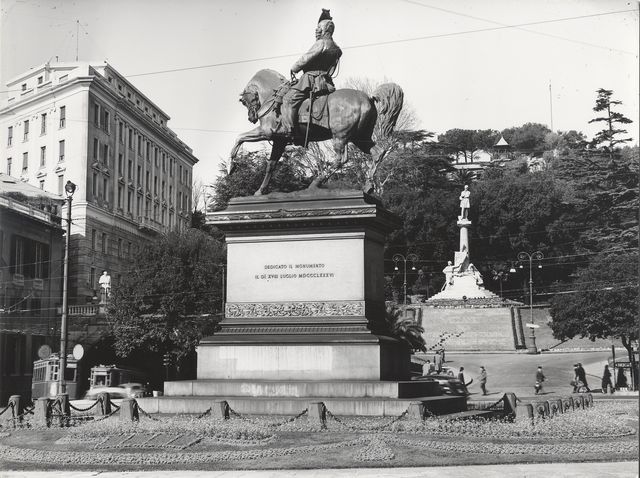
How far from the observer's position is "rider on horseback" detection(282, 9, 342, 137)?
2058 centimetres

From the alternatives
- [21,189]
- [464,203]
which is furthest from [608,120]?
[21,189]

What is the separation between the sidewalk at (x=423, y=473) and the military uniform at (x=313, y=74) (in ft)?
32.7

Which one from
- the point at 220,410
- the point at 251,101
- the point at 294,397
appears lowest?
the point at 220,410

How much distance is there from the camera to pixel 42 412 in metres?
18.6

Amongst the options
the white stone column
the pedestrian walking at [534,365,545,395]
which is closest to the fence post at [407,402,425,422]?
the pedestrian walking at [534,365,545,395]

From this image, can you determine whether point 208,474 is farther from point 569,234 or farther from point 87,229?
point 569,234

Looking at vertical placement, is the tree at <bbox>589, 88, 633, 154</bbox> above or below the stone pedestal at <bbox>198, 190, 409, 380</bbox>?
above

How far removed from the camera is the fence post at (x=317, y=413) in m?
15.6

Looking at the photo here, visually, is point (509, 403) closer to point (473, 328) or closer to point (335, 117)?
point (335, 117)

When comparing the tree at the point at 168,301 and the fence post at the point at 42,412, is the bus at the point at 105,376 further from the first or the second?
the fence post at the point at 42,412

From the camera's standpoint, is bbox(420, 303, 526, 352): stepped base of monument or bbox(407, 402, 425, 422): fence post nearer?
bbox(407, 402, 425, 422): fence post

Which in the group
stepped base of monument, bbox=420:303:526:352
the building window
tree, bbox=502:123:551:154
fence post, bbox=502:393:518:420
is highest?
tree, bbox=502:123:551:154

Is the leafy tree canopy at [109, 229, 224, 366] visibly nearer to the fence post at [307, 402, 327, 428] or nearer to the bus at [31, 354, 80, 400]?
the bus at [31, 354, 80, 400]

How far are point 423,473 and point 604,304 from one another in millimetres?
45258
